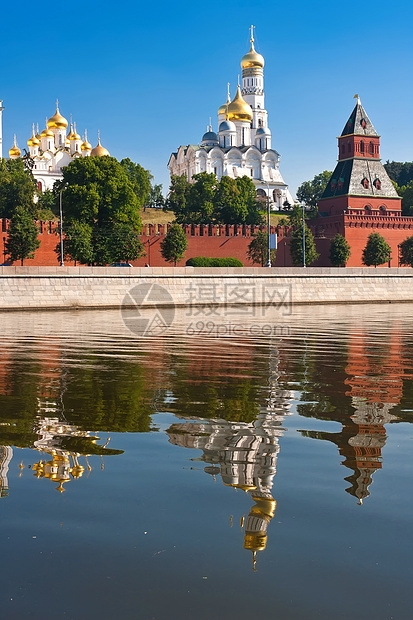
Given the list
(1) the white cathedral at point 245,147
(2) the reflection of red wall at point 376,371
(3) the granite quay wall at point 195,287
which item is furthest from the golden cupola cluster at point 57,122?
(2) the reflection of red wall at point 376,371

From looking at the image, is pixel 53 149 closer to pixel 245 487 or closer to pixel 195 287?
pixel 195 287

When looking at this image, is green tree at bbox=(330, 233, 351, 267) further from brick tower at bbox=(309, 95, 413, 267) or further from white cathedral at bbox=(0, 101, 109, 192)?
white cathedral at bbox=(0, 101, 109, 192)

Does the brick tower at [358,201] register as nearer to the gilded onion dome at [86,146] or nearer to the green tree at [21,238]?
the green tree at [21,238]

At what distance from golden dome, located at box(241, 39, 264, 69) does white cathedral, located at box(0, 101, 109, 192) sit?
2838 cm

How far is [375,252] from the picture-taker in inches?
2667

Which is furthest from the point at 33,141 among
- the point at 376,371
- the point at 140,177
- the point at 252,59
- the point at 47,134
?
the point at 376,371

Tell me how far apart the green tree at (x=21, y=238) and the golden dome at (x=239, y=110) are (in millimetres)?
63328

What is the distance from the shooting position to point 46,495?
558 cm

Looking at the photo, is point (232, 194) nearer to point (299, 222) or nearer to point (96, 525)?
point (299, 222)

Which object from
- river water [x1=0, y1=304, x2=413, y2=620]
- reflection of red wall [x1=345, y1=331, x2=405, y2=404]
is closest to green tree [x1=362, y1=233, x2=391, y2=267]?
reflection of red wall [x1=345, y1=331, x2=405, y2=404]

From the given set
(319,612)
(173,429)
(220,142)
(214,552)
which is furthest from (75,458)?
(220,142)

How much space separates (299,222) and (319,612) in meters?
67.3

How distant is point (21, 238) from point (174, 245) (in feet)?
42.7

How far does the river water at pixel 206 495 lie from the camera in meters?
3.87
